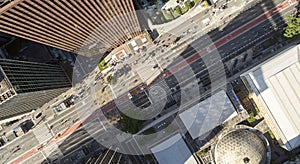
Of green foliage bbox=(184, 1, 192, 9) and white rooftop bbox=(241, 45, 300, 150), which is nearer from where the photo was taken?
white rooftop bbox=(241, 45, 300, 150)

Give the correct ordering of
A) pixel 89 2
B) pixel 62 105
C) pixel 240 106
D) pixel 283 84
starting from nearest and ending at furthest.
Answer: pixel 89 2 < pixel 283 84 < pixel 240 106 < pixel 62 105

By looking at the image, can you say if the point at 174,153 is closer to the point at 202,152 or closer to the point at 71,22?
the point at 202,152

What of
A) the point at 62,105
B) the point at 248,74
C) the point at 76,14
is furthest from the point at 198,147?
the point at 76,14

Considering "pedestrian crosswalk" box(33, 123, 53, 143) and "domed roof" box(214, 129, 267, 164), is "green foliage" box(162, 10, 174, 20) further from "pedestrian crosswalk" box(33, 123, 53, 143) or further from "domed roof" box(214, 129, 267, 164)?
"pedestrian crosswalk" box(33, 123, 53, 143)

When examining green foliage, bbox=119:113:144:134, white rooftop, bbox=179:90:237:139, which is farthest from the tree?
green foliage, bbox=119:113:144:134

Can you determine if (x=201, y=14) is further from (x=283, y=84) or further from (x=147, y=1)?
(x=283, y=84)

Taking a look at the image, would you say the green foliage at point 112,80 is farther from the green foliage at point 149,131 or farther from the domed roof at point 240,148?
the domed roof at point 240,148
